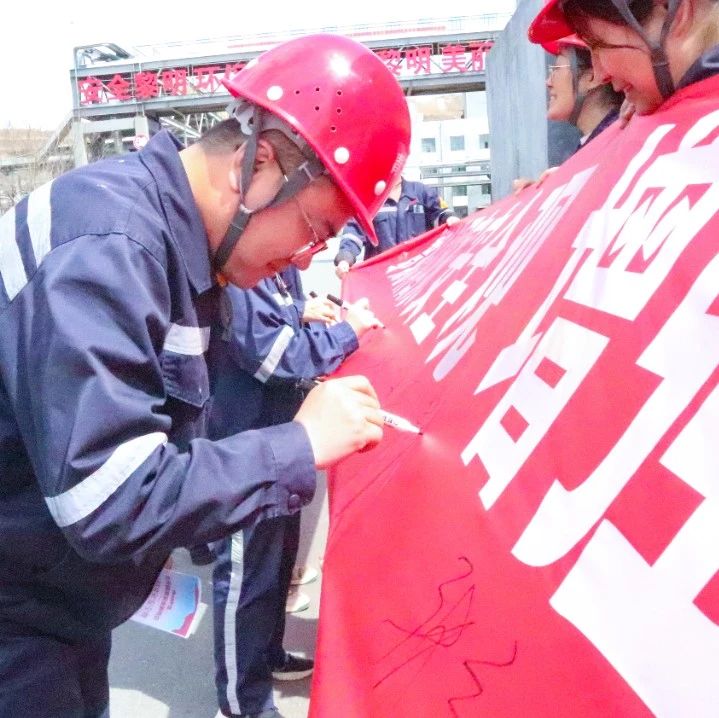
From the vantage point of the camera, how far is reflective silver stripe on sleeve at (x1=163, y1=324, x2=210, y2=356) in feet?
3.82

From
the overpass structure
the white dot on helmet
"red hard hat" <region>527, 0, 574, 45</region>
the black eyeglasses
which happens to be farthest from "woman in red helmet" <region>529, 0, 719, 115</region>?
the overpass structure

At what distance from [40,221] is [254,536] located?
1298mm

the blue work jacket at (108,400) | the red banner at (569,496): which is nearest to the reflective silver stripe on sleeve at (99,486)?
the blue work jacket at (108,400)

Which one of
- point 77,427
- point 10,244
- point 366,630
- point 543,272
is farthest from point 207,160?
point 366,630

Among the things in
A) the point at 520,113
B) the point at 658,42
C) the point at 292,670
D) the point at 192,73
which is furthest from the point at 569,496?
the point at 192,73

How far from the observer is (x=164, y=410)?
124cm

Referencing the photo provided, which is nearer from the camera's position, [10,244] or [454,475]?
[10,244]

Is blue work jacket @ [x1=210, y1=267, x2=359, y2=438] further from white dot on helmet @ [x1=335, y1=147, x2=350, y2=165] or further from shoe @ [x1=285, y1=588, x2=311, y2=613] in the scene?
shoe @ [x1=285, y1=588, x2=311, y2=613]

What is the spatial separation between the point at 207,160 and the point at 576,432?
2.46ft

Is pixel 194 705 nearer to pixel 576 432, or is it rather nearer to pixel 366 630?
pixel 366 630

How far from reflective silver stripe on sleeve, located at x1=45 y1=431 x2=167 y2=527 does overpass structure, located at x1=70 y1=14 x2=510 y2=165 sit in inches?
1003

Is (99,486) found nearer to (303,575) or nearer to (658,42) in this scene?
(658,42)

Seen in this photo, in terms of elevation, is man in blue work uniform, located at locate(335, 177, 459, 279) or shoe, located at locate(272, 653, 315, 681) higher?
man in blue work uniform, located at locate(335, 177, 459, 279)

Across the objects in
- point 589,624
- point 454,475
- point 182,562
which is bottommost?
point 182,562
